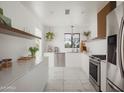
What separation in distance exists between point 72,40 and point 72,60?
1.48 m

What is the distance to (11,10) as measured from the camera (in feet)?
10.6

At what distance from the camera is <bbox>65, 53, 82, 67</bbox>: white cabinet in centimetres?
766

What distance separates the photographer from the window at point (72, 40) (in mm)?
8586

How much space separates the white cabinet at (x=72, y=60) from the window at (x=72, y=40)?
3.47 ft

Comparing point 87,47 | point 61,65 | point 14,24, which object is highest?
point 14,24

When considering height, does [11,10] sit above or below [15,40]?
above

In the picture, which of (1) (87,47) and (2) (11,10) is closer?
(2) (11,10)

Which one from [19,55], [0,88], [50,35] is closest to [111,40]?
[0,88]

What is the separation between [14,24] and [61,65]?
500cm

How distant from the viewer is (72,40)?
339 inches

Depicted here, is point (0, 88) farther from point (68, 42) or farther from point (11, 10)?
point (68, 42)

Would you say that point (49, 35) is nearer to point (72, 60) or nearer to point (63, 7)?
point (72, 60)

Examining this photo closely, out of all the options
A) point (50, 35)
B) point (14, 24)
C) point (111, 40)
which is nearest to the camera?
point (111, 40)

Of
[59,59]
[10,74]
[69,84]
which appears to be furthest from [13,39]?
[59,59]
